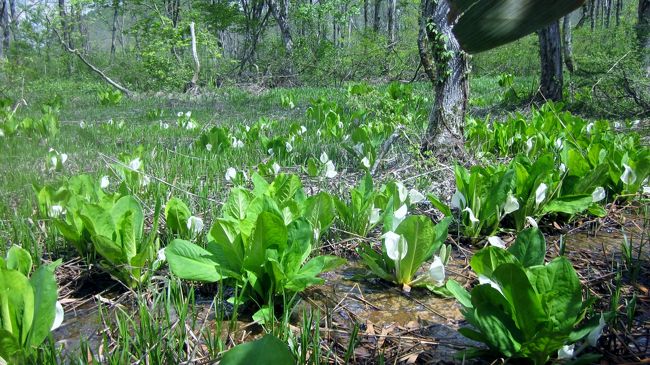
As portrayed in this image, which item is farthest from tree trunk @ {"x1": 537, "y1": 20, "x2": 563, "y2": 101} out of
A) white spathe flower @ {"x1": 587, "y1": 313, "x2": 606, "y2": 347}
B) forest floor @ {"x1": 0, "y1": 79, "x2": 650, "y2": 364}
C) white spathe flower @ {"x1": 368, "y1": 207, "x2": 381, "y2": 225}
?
white spathe flower @ {"x1": 587, "y1": 313, "x2": 606, "y2": 347}

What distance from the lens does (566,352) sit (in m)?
1.31

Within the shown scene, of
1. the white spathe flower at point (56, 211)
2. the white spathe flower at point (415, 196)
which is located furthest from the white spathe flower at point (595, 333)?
the white spathe flower at point (56, 211)

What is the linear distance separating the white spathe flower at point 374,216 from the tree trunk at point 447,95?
1707 mm

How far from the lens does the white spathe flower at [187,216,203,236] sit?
218 cm

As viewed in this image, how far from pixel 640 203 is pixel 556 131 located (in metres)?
1.68

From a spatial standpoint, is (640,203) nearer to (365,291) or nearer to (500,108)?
(365,291)

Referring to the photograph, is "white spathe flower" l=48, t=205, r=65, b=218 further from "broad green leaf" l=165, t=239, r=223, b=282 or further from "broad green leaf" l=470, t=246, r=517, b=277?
"broad green leaf" l=470, t=246, r=517, b=277

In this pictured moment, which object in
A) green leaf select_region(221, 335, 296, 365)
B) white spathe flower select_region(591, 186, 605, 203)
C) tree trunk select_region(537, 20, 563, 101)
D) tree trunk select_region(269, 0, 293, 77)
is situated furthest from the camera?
tree trunk select_region(269, 0, 293, 77)

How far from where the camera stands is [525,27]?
0.53 meters

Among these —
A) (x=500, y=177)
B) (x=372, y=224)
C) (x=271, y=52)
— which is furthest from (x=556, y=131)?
(x=271, y=52)

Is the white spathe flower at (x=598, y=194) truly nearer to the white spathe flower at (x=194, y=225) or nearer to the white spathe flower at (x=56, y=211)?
the white spathe flower at (x=194, y=225)

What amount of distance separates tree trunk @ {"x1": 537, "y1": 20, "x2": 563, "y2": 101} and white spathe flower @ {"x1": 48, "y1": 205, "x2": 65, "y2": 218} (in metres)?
6.63

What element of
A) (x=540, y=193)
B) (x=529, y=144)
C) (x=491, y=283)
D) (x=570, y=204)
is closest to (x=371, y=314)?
(x=491, y=283)

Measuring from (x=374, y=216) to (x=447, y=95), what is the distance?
6.34 ft
